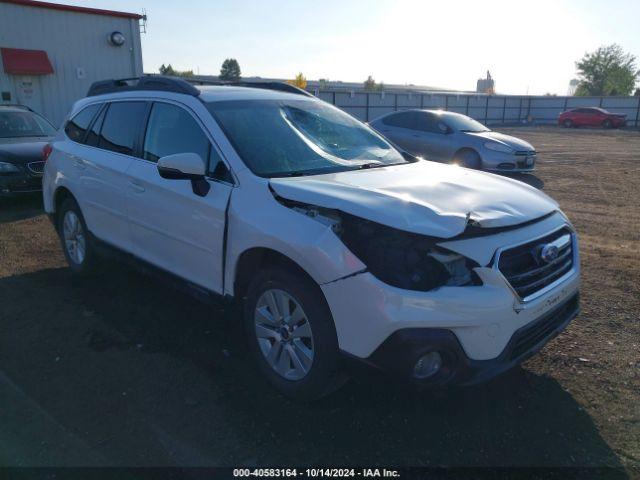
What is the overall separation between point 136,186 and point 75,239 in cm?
169

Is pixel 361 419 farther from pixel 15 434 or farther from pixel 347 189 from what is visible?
pixel 15 434

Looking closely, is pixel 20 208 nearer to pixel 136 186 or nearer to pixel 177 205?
pixel 136 186

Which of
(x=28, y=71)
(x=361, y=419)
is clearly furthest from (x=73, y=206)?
(x=28, y=71)

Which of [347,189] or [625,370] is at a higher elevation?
[347,189]

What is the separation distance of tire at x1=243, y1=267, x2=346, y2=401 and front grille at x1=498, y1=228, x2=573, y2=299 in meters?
1.01

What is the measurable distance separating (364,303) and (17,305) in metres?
3.59

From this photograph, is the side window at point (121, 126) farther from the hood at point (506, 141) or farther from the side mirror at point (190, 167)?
the hood at point (506, 141)

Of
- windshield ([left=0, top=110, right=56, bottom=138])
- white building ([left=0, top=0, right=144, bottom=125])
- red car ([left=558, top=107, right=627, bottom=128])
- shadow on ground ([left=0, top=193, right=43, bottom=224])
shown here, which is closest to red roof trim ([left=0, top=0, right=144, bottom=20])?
white building ([left=0, top=0, right=144, bottom=125])

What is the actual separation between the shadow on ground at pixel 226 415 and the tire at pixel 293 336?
6.5 inches

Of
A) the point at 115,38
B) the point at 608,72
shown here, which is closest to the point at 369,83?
the point at 608,72

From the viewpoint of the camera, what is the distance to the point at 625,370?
3.44 meters

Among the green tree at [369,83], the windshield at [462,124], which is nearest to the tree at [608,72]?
the green tree at [369,83]

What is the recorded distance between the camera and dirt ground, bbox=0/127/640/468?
8.83ft

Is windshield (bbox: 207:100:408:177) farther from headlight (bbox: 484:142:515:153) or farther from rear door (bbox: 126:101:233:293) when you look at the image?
headlight (bbox: 484:142:515:153)
